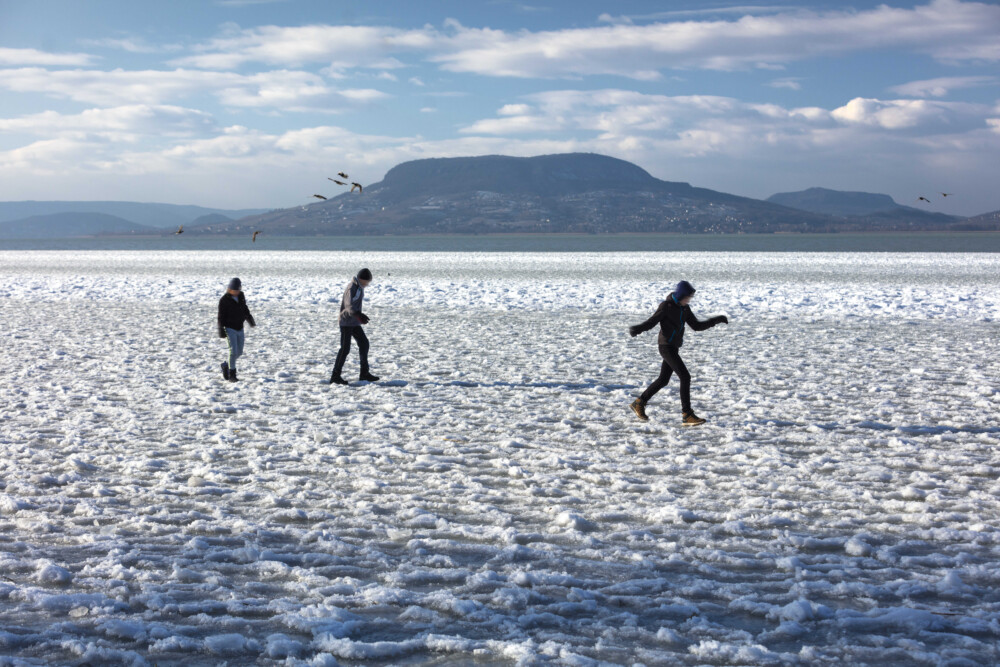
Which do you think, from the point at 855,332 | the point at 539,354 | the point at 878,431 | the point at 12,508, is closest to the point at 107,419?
the point at 12,508

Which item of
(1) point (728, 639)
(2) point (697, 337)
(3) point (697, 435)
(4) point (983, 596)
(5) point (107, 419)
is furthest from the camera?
(2) point (697, 337)

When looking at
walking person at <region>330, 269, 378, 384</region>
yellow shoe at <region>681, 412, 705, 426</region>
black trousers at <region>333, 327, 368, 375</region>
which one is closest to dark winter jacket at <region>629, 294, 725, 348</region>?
yellow shoe at <region>681, 412, 705, 426</region>

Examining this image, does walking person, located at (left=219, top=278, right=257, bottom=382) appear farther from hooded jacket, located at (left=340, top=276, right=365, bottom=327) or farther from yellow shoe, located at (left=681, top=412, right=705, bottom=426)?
yellow shoe, located at (left=681, top=412, right=705, bottom=426)

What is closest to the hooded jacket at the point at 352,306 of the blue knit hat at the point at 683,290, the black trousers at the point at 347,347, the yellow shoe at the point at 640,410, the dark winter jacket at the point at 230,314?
the black trousers at the point at 347,347

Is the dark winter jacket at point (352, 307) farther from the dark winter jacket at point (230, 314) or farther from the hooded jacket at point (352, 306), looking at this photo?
the dark winter jacket at point (230, 314)

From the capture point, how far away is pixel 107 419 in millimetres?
9398

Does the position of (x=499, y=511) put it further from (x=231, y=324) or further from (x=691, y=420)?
(x=231, y=324)

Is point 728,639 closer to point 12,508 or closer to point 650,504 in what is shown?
point 650,504

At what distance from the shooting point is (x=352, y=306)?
1185 cm

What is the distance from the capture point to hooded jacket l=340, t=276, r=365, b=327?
11852mm

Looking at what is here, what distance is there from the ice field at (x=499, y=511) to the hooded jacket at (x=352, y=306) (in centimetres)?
105

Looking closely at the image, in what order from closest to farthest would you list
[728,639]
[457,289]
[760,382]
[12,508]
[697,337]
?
1. [728,639]
2. [12,508]
3. [760,382]
4. [697,337]
5. [457,289]

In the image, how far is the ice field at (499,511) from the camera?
13.9 feet

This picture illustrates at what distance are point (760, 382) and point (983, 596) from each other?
729cm
